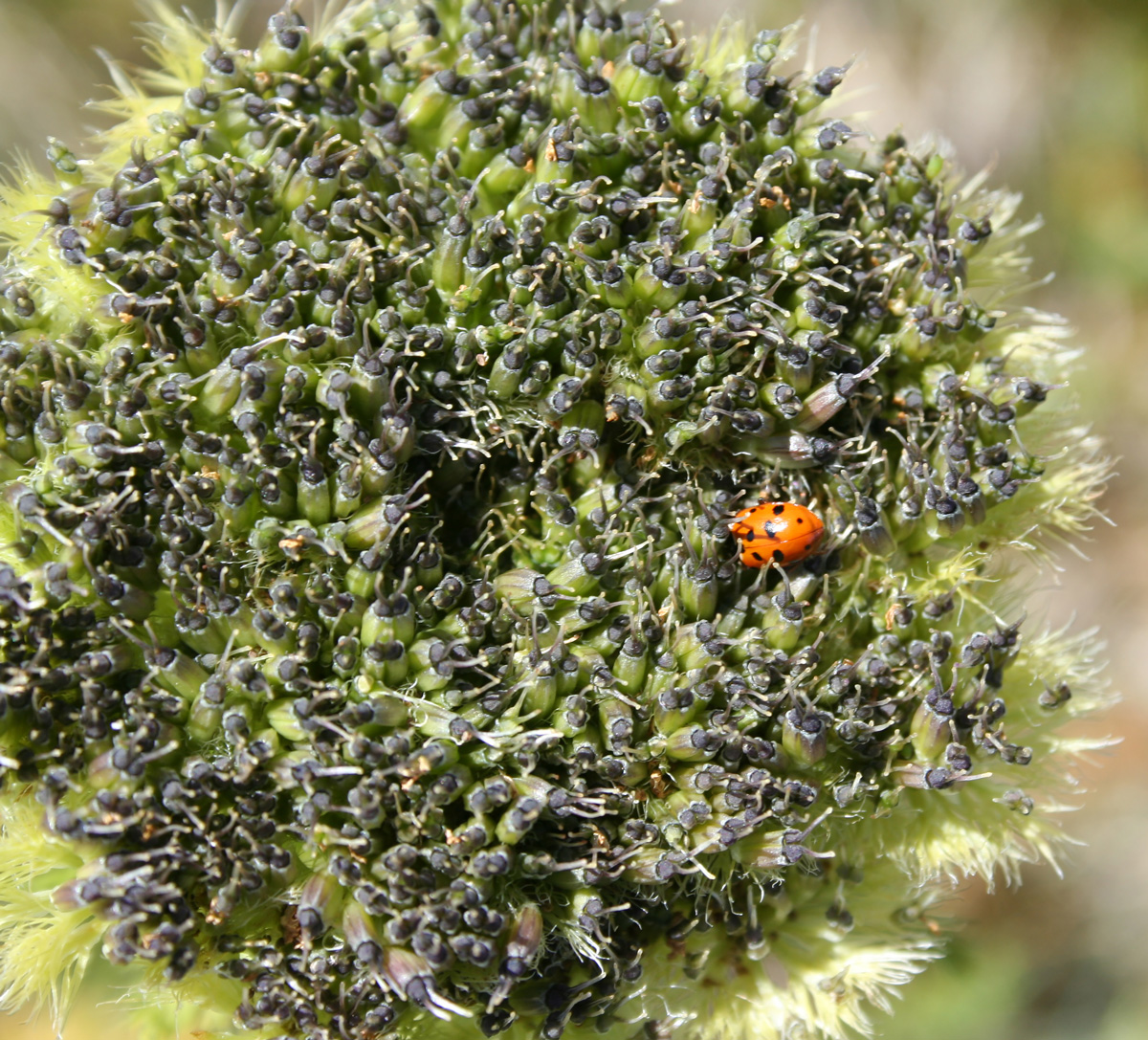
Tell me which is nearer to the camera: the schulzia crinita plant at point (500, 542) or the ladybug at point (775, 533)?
the schulzia crinita plant at point (500, 542)

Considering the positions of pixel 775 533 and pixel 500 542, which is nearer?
pixel 775 533

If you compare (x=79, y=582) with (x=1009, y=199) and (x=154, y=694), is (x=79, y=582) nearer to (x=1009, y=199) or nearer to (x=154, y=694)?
(x=154, y=694)

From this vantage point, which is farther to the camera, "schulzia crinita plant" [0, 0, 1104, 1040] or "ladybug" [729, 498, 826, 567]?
"ladybug" [729, 498, 826, 567]

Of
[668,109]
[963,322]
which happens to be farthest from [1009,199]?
[668,109]

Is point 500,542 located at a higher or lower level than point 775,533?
lower
